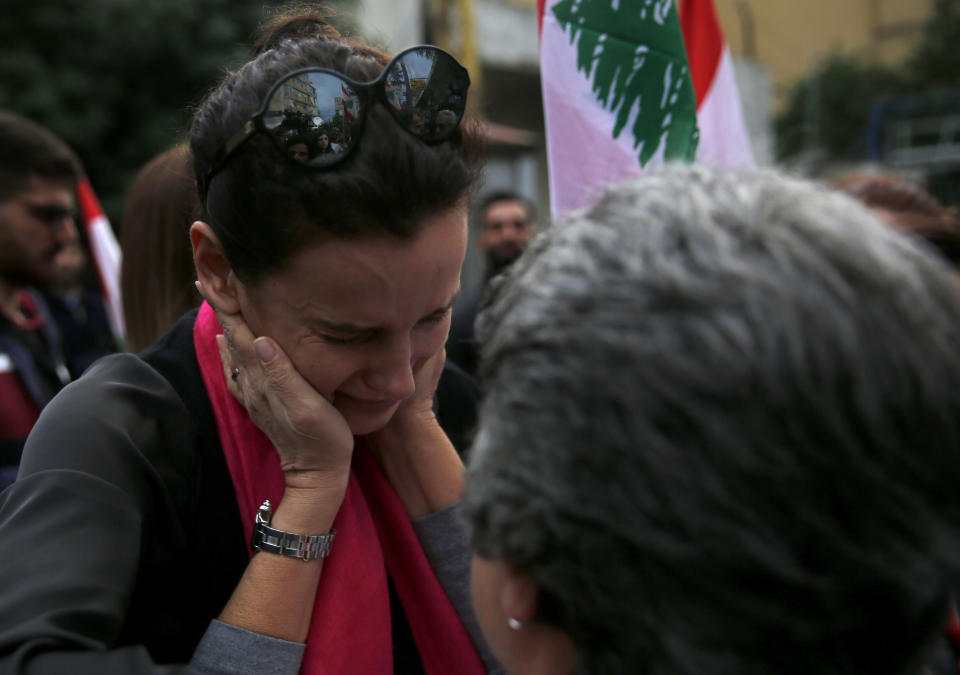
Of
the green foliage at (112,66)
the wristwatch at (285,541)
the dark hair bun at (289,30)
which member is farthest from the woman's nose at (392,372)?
the green foliage at (112,66)

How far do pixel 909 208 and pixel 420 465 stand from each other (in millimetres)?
1520

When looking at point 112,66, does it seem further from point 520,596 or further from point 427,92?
point 520,596

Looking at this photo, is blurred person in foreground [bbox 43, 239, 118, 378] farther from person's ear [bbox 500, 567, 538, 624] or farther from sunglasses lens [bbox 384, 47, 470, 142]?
person's ear [bbox 500, 567, 538, 624]

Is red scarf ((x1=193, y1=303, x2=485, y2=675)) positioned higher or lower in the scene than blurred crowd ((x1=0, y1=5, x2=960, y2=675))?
lower

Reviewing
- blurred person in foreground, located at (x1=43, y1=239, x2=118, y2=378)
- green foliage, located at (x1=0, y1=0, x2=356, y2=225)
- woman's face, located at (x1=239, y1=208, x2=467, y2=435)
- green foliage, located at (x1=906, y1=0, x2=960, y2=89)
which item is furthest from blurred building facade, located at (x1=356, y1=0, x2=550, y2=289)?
green foliage, located at (x1=906, y1=0, x2=960, y2=89)

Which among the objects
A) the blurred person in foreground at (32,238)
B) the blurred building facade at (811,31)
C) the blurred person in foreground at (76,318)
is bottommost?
the blurred building facade at (811,31)

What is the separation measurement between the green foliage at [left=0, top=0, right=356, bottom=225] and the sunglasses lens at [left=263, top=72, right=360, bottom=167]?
19.9 ft

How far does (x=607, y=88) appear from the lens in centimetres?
213

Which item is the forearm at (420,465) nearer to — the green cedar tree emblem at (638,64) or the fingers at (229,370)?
the fingers at (229,370)

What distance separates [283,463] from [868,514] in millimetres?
987

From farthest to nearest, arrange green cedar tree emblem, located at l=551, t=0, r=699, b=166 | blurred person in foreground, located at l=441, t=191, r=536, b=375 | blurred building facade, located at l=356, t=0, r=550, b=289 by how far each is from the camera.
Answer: blurred building facade, located at l=356, t=0, r=550, b=289 < blurred person in foreground, located at l=441, t=191, r=536, b=375 < green cedar tree emblem, located at l=551, t=0, r=699, b=166

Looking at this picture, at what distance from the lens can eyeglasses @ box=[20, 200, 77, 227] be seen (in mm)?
3684

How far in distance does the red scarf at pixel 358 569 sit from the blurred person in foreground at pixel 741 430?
0.70 metres

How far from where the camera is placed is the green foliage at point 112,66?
23.6 ft
